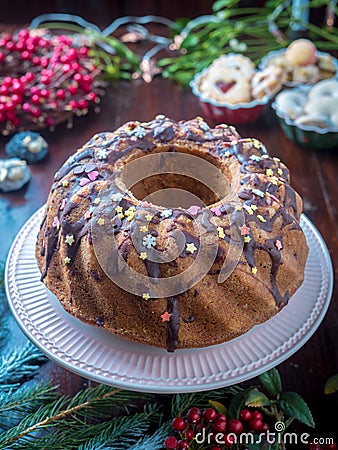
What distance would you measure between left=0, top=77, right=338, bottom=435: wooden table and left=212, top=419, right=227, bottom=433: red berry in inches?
7.5

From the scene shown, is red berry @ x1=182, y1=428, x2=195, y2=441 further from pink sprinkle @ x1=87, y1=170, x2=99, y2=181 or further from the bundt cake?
pink sprinkle @ x1=87, y1=170, x2=99, y2=181

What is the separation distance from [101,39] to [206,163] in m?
1.11

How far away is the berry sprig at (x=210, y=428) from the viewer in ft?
3.26

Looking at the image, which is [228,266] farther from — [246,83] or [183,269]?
[246,83]

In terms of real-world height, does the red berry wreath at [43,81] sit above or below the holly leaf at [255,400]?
above

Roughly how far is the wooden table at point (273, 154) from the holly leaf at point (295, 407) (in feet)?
0.31

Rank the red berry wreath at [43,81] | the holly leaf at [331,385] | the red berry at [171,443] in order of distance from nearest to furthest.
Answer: the red berry at [171,443] → the holly leaf at [331,385] → the red berry wreath at [43,81]

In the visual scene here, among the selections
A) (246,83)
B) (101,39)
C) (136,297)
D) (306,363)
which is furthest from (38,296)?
(101,39)

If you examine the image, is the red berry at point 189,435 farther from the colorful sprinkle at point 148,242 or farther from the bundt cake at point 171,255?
the colorful sprinkle at point 148,242

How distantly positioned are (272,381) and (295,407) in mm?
68

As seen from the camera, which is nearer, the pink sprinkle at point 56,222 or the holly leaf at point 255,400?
the holly leaf at point 255,400

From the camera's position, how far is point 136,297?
1029 millimetres

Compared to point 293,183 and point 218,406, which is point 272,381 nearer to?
point 218,406

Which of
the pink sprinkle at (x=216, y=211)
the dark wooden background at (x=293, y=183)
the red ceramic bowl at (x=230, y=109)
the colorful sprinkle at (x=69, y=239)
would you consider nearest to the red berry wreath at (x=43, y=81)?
the dark wooden background at (x=293, y=183)
